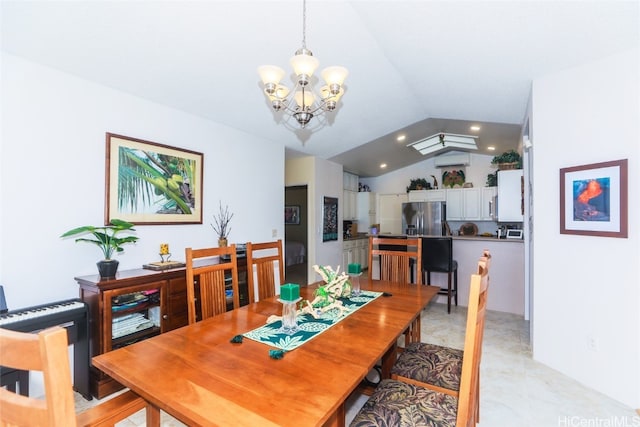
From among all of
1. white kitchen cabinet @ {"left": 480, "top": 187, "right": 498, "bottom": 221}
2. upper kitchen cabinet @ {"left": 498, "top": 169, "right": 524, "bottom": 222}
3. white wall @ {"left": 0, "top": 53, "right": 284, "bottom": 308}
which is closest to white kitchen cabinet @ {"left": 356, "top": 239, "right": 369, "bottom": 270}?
white kitchen cabinet @ {"left": 480, "top": 187, "right": 498, "bottom": 221}

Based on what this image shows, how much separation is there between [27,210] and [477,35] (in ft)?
11.4

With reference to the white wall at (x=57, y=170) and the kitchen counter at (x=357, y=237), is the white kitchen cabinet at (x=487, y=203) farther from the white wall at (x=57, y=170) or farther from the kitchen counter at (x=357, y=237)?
the white wall at (x=57, y=170)

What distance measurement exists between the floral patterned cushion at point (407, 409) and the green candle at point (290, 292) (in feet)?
1.86

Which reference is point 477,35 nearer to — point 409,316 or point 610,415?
point 409,316

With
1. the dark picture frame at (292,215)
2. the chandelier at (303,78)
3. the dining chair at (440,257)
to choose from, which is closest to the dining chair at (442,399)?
the chandelier at (303,78)

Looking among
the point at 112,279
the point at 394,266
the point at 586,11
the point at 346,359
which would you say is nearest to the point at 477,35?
the point at 586,11

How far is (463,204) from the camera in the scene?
6406 millimetres

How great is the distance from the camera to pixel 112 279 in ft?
7.23

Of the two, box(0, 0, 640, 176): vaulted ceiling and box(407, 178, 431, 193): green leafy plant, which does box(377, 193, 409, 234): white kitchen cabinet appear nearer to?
box(407, 178, 431, 193): green leafy plant

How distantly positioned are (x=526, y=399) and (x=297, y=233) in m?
4.18

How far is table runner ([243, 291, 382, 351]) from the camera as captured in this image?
1.38 metres

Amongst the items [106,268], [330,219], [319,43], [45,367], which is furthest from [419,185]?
[45,367]

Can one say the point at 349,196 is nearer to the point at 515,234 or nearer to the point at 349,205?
the point at 349,205

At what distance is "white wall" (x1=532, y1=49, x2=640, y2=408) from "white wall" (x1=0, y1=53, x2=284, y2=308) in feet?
11.2
